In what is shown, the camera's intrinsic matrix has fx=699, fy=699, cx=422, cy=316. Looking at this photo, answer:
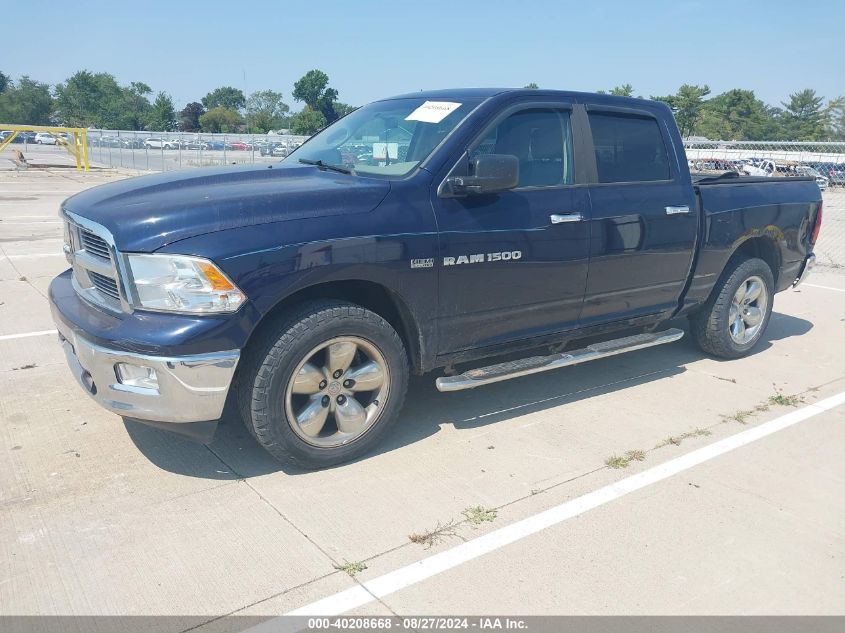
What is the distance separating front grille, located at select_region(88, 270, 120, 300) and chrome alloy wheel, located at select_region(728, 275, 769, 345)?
470 cm

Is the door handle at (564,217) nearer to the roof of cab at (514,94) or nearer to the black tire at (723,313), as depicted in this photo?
the roof of cab at (514,94)

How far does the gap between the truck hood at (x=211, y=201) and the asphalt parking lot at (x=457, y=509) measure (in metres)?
1.28

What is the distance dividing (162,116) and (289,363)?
Answer: 3825 inches

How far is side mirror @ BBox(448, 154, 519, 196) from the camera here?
12.3ft

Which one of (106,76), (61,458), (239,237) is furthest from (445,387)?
(106,76)

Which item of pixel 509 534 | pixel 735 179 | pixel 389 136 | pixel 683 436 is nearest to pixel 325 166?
pixel 389 136

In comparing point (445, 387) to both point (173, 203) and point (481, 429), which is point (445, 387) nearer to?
point (481, 429)

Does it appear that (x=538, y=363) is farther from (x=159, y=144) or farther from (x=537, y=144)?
(x=159, y=144)

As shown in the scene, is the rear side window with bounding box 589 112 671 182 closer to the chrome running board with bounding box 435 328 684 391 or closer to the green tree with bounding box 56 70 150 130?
the chrome running board with bounding box 435 328 684 391

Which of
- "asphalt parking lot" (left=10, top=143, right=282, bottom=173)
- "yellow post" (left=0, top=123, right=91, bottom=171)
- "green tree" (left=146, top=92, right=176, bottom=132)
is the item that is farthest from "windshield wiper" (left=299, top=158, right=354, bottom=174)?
"green tree" (left=146, top=92, right=176, bottom=132)

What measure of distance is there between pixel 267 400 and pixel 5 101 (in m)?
104

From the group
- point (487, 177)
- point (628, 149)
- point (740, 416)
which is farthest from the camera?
point (628, 149)

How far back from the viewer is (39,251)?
31.1ft

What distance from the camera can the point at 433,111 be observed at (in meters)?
4.30
